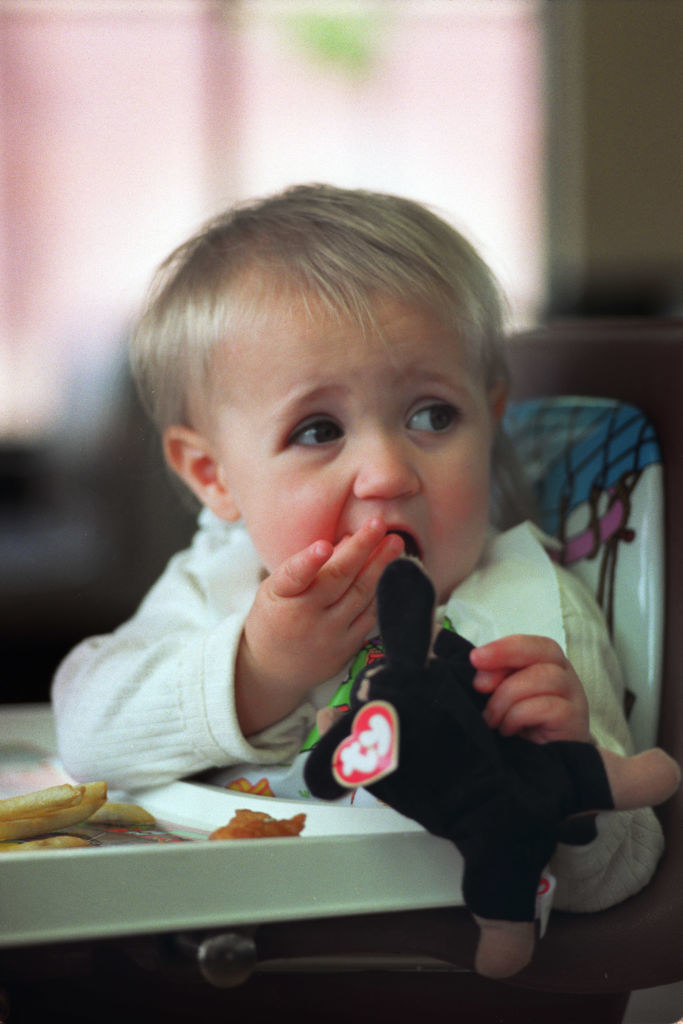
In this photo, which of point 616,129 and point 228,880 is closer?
point 228,880

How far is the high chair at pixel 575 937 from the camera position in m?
0.36

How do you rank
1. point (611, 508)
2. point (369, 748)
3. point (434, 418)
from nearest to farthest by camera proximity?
1. point (369, 748)
2. point (434, 418)
3. point (611, 508)

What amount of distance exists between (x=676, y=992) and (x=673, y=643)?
157 millimetres

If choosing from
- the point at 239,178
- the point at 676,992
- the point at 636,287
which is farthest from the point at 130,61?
the point at 676,992

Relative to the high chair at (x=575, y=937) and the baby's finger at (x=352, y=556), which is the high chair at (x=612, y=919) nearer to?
the high chair at (x=575, y=937)

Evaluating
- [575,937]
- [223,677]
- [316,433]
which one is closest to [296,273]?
[316,433]

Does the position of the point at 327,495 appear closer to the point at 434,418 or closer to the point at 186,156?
the point at 434,418

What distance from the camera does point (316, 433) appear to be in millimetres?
409

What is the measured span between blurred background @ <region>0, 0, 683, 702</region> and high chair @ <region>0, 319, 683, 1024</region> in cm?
11

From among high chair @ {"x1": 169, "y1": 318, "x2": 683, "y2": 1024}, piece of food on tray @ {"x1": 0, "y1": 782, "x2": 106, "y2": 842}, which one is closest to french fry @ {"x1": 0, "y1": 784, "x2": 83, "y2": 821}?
piece of food on tray @ {"x1": 0, "y1": 782, "x2": 106, "y2": 842}

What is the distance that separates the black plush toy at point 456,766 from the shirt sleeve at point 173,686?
0.36ft

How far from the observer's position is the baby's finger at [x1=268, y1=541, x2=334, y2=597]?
0.39 meters

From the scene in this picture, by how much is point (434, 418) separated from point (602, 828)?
175 millimetres

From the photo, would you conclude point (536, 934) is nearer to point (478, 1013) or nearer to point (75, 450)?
point (478, 1013)
